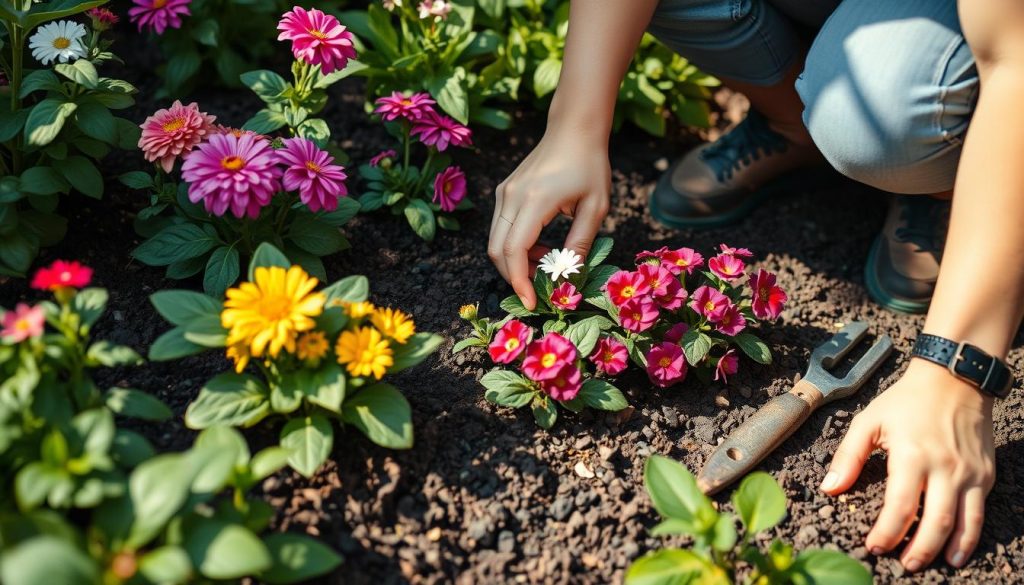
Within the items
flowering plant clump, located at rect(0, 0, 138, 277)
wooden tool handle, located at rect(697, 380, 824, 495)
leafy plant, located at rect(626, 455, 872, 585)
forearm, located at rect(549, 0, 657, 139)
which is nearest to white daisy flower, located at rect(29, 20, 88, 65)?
flowering plant clump, located at rect(0, 0, 138, 277)

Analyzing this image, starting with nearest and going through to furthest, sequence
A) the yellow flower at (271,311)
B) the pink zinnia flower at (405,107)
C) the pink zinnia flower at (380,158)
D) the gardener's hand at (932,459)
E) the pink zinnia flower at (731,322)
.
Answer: the yellow flower at (271,311)
the gardener's hand at (932,459)
the pink zinnia flower at (731,322)
the pink zinnia flower at (405,107)
the pink zinnia flower at (380,158)

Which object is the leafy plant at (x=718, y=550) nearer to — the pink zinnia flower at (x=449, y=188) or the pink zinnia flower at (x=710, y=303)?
the pink zinnia flower at (x=710, y=303)

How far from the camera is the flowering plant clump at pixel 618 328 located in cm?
170

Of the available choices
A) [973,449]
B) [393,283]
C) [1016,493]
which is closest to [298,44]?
[393,283]

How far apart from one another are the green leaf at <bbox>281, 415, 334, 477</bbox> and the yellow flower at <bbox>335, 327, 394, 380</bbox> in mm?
113

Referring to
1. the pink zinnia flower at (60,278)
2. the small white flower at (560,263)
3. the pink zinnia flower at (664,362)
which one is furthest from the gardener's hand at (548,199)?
the pink zinnia flower at (60,278)

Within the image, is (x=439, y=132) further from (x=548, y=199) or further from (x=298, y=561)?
(x=298, y=561)

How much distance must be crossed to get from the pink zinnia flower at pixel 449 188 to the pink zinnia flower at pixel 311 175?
0.34 meters

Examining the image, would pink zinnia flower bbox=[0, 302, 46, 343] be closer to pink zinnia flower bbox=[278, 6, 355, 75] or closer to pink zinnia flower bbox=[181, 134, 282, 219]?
pink zinnia flower bbox=[181, 134, 282, 219]

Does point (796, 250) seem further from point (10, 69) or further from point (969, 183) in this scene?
point (10, 69)

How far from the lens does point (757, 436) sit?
5.54ft

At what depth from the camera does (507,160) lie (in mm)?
2398

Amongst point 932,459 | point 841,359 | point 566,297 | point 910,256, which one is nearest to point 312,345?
point 566,297

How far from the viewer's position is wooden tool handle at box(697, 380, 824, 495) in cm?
162
